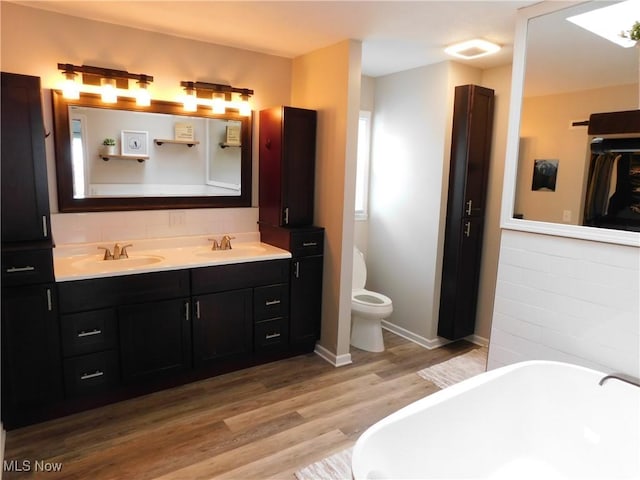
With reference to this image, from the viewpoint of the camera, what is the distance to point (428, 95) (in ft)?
12.0

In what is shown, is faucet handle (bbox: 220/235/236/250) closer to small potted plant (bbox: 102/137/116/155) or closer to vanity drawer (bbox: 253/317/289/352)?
vanity drawer (bbox: 253/317/289/352)

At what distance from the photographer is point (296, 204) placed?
3.37 metres

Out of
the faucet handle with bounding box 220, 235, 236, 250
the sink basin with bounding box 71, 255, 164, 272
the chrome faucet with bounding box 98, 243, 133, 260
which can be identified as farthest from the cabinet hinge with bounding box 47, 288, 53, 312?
the faucet handle with bounding box 220, 235, 236, 250

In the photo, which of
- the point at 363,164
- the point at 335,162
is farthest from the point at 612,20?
the point at 363,164

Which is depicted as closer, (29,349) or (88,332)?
(29,349)

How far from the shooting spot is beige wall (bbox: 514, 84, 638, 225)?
221 cm

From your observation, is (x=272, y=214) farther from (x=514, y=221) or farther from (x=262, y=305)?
(x=514, y=221)

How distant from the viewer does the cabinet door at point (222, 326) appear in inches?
114

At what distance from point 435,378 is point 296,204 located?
173 centimetres

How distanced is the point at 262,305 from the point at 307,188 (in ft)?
3.31

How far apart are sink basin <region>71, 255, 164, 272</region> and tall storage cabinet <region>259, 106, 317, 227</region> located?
0.99 metres

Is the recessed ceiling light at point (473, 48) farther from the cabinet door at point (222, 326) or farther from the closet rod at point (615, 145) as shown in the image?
the cabinet door at point (222, 326)

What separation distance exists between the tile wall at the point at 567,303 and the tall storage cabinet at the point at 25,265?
8.81 feet

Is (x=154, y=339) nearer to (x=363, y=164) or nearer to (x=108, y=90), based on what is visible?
(x=108, y=90)
